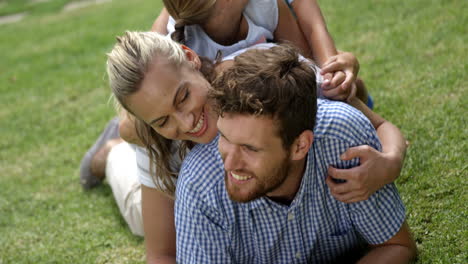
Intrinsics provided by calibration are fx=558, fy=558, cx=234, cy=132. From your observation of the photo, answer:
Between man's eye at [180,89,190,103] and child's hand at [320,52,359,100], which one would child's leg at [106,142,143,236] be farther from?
child's hand at [320,52,359,100]

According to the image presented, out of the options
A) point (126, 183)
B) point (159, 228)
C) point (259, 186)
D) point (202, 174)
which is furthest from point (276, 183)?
point (126, 183)

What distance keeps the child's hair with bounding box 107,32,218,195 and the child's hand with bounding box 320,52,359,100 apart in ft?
2.08

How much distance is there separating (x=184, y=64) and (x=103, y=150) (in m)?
2.30

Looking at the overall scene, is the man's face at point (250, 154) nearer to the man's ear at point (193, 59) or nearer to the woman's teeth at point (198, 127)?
the woman's teeth at point (198, 127)

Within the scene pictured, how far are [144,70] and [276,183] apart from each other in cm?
87

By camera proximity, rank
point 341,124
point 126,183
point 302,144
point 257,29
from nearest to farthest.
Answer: point 302,144, point 341,124, point 257,29, point 126,183

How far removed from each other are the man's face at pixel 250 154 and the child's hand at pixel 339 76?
0.64m

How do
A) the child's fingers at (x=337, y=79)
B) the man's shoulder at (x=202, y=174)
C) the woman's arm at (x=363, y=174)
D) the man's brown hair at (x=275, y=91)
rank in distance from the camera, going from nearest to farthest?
the man's brown hair at (x=275, y=91) < the woman's arm at (x=363, y=174) < the man's shoulder at (x=202, y=174) < the child's fingers at (x=337, y=79)

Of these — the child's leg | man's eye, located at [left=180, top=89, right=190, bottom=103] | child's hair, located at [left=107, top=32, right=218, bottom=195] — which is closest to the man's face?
man's eye, located at [left=180, top=89, right=190, bottom=103]

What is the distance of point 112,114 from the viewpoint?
246 inches

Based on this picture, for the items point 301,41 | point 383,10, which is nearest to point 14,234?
point 301,41

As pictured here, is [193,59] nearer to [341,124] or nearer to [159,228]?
[341,124]

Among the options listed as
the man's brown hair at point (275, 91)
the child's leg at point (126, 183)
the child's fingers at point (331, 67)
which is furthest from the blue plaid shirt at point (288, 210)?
the child's leg at point (126, 183)

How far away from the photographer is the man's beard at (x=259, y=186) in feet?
8.14
